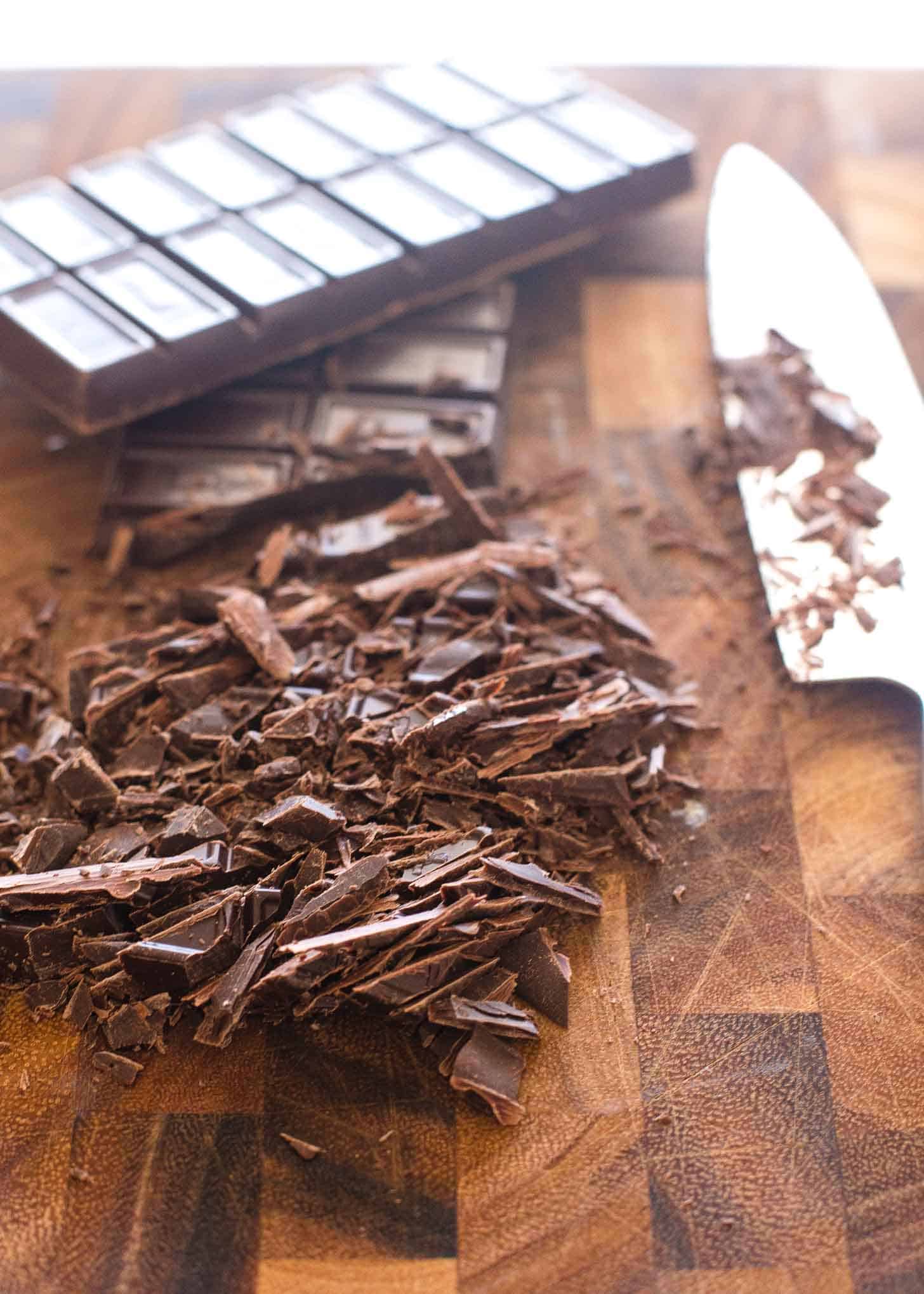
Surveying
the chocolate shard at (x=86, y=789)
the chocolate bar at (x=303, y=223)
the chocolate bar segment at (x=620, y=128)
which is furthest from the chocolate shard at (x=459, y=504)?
the chocolate bar segment at (x=620, y=128)

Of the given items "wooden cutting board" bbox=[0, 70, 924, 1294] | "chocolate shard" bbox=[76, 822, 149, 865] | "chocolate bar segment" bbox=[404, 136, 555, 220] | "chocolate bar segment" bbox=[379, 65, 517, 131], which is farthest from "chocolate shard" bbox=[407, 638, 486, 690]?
"chocolate bar segment" bbox=[379, 65, 517, 131]

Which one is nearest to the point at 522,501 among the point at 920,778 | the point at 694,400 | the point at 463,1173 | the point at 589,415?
the point at 589,415

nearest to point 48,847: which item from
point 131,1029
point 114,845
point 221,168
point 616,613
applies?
point 114,845

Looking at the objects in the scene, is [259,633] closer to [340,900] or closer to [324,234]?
[340,900]

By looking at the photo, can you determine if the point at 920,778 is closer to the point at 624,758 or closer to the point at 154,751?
the point at 624,758

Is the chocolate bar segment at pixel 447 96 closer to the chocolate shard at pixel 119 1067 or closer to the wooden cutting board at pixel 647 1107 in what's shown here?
the wooden cutting board at pixel 647 1107

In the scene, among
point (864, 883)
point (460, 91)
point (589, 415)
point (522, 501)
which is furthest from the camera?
point (460, 91)
